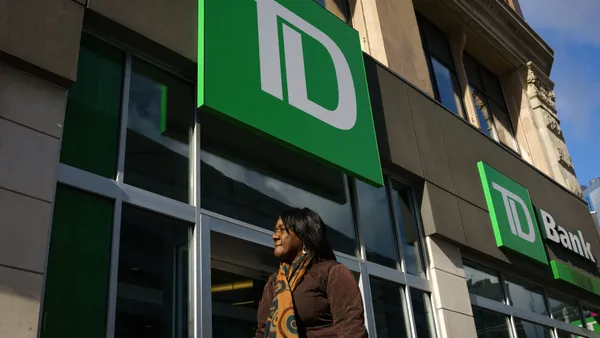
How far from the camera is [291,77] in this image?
6641mm

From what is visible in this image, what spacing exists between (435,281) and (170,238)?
4247mm

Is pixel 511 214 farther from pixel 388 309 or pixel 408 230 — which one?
pixel 388 309

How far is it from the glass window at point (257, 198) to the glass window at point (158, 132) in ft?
0.92

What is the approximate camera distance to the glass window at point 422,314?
7484 mm

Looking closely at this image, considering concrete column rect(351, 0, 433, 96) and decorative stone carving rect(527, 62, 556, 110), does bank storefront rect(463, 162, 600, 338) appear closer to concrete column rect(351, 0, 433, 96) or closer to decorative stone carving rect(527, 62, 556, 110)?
concrete column rect(351, 0, 433, 96)

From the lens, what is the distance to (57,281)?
13.5 feet

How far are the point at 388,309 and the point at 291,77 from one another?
120 inches

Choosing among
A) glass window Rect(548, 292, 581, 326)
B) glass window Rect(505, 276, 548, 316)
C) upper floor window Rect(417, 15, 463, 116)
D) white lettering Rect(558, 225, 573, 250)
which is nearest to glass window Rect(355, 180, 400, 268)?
glass window Rect(505, 276, 548, 316)

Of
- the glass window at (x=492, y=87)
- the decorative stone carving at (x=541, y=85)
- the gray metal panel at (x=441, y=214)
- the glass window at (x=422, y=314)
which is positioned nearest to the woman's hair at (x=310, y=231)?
the glass window at (x=422, y=314)

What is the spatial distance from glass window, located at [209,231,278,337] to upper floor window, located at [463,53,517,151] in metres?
8.46

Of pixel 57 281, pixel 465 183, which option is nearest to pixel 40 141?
pixel 57 281

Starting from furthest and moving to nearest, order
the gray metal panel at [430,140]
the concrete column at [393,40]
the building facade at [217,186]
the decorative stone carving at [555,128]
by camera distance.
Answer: the decorative stone carving at [555,128]
the concrete column at [393,40]
the gray metal panel at [430,140]
the building facade at [217,186]

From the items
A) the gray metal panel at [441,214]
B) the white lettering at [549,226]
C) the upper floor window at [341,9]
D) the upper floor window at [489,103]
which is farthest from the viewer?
the upper floor window at [489,103]

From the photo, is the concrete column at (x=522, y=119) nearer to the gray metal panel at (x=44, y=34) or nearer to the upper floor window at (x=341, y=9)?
the upper floor window at (x=341, y=9)
